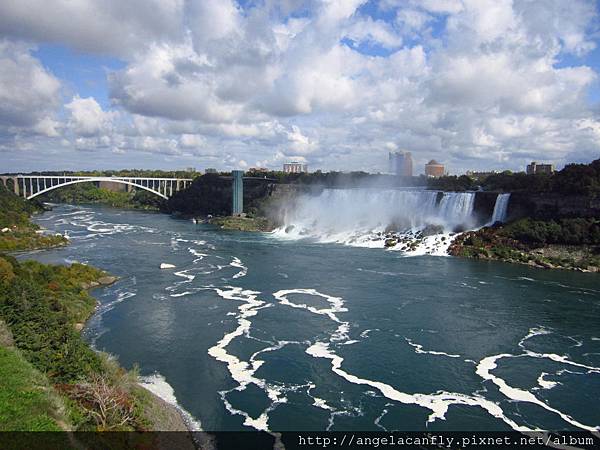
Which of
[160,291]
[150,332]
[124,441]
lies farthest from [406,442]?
[160,291]

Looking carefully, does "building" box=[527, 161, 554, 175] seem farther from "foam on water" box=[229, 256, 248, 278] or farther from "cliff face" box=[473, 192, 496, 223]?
"foam on water" box=[229, 256, 248, 278]

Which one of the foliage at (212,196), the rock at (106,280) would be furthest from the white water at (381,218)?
the rock at (106,280)

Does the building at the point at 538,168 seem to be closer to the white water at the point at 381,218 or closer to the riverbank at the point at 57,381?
the white water at the point at 381,218

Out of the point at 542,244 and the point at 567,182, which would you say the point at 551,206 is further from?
the point at 542,244

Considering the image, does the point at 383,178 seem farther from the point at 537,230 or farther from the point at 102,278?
the point at 102,278

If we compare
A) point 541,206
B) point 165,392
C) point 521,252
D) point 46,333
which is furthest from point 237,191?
point 165,392

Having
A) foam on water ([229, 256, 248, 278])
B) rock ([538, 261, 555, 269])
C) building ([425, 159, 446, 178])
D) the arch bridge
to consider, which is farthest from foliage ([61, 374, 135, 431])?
building ([425, 159, 446, 178])
